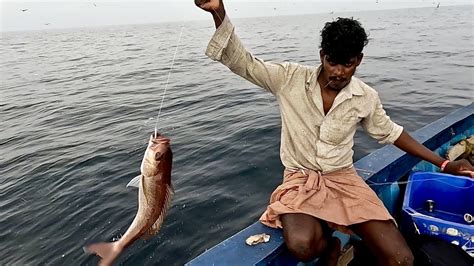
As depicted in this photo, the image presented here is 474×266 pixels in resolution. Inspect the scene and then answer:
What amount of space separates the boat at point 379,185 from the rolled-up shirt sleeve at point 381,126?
0.40 meters

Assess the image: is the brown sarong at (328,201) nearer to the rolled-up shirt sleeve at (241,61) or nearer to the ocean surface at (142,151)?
the rolled-up shirt sleeve at (241,61)

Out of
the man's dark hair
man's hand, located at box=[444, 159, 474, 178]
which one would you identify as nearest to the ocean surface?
the man's dark hair

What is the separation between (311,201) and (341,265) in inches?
26.1

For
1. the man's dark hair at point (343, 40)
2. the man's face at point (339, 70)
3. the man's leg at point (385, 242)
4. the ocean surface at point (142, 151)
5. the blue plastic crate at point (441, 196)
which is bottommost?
the ocean surface at point (142, 151)

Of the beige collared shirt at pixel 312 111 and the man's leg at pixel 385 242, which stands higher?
the beige collared shirt at pixel 312 111

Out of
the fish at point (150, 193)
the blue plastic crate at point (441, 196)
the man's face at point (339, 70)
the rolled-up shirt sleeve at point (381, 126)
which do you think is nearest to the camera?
the fish at point (150, 193)

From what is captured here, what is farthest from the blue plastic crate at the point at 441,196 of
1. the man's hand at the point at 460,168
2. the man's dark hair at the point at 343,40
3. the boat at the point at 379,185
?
the man's dark hair at the point at 343,40

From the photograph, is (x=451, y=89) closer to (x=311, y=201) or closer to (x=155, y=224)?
(x=311, y=201)

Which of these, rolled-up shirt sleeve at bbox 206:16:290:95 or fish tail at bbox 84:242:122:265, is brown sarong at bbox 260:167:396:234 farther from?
fish tail at bbox 84:242:122:265

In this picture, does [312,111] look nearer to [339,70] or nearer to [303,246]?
[339,70]

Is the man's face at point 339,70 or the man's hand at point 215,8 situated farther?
the man's face at point 339,70

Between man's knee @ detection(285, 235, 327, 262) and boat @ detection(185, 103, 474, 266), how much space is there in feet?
0.25

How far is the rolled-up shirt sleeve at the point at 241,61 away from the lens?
2.39 metres

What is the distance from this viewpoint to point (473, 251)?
2.78 m
